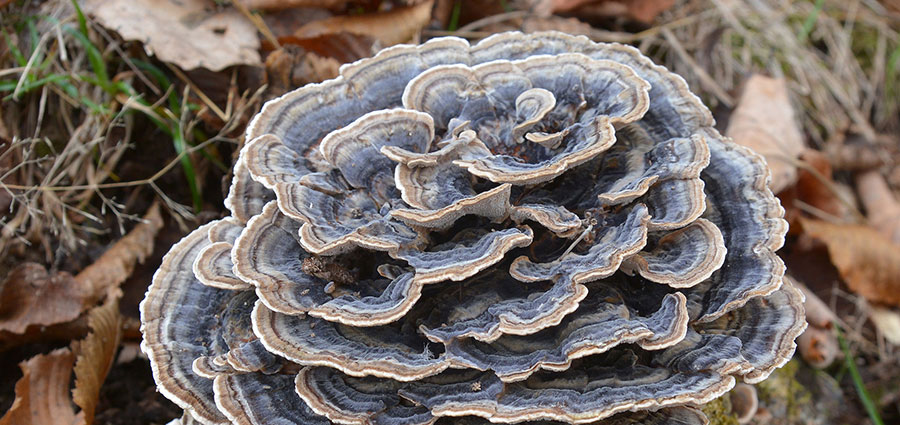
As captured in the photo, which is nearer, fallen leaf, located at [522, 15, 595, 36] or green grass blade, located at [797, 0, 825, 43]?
fallen leaf, located at [522, 15, 595, 36]

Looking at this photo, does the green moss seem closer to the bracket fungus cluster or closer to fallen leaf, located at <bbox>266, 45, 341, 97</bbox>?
the bracket fungus cluster

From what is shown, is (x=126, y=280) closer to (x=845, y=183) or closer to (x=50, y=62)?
(x=50, y=62)

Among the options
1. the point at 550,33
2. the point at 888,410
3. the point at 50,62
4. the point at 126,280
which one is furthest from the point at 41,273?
the point at 888,410

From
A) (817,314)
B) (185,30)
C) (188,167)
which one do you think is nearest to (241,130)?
(188,167)

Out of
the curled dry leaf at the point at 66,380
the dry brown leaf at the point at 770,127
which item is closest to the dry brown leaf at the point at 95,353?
the curled dry leaf at the point at 66,380

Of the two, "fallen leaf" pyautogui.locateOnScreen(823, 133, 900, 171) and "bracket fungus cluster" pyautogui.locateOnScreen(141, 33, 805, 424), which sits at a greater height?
"bracket fungus cluster" pyautogui.locateOnScreen(141, 33, 805, 424)

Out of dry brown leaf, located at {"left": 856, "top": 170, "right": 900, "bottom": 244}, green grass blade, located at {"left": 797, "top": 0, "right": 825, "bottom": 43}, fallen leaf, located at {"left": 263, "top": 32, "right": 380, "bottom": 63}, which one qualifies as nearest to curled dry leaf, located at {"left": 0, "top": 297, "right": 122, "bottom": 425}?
fallen leaf, located at {"left": 263, "top": 32, "right": 380, "bottom": 63}
